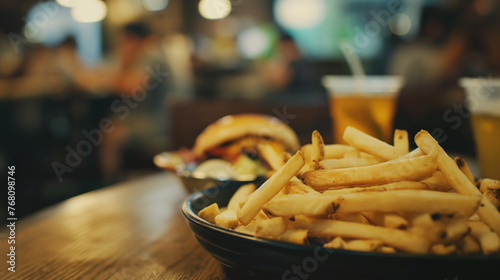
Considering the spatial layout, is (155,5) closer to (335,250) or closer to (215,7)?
(215,7)

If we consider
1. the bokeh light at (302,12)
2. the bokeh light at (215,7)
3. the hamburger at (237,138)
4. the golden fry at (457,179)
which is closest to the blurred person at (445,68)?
the hamburger at (237,138)

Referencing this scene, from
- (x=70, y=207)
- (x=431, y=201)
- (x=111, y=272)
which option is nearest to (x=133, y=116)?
(x=70, y=207)

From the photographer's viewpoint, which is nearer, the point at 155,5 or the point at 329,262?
the point at 329,262

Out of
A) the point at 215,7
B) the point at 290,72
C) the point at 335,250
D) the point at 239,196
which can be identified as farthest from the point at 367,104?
the point at 290,72

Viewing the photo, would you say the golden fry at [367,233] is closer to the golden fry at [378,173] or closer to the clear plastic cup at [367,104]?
the golden fry at [378,173]

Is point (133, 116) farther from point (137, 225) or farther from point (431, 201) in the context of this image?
point (431, 201)

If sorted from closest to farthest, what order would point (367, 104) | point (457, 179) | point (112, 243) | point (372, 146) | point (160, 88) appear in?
point (457, 179) → point (372, 146) → point (112, 243) → point (367, 104) → point (160, 88)

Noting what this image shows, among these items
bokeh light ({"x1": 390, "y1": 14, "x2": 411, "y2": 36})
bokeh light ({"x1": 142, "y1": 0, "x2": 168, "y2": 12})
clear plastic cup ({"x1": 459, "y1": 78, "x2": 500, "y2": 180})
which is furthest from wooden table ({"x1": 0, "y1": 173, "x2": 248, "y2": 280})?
bokeh light ({"x1": 142, "y1": 0, "x2": 168, "y2": 12})
